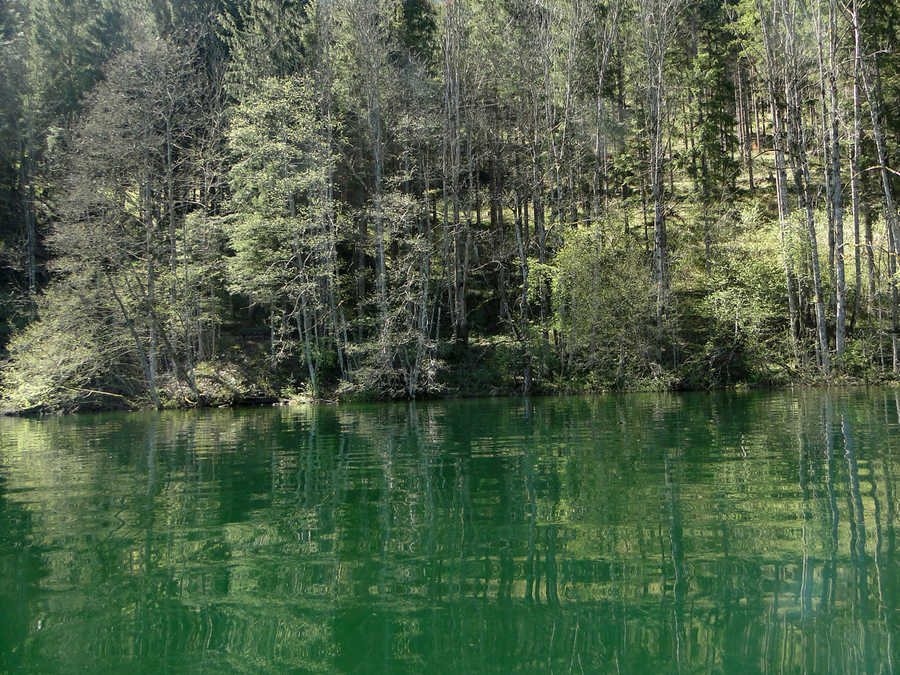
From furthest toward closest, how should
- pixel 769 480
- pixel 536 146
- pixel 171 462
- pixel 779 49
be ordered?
1. pixel 536 146
2. pixel 779 49
3. pixel 171 462
4. pixel 769 480

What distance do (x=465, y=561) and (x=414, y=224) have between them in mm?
28557

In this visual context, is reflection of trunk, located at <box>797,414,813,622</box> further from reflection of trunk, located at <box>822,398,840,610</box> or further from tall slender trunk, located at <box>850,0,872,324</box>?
tall slender trunk, located at <box>850,0,872,324</box>

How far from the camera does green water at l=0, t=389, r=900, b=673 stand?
4137mm

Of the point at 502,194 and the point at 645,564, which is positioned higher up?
the point at 502,194

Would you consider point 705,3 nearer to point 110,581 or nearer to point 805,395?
point 805,395

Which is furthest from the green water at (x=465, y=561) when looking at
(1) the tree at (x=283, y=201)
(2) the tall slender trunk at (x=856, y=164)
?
(2) the tall slender trunk at (x=856, y=164)

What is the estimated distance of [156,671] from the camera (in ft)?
13.1

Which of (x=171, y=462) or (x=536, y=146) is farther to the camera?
(x=536, y=146)

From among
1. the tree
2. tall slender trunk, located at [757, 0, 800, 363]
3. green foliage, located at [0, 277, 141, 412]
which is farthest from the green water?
the tree

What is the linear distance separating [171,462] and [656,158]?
26502mm

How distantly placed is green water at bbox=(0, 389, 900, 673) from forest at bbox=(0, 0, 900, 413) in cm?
1705

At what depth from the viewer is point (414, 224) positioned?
33.4 meters

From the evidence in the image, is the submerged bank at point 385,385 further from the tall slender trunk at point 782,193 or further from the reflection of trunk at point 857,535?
the reflection of trunk at point 857,535

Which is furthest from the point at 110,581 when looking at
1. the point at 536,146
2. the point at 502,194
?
the point at 502,194
